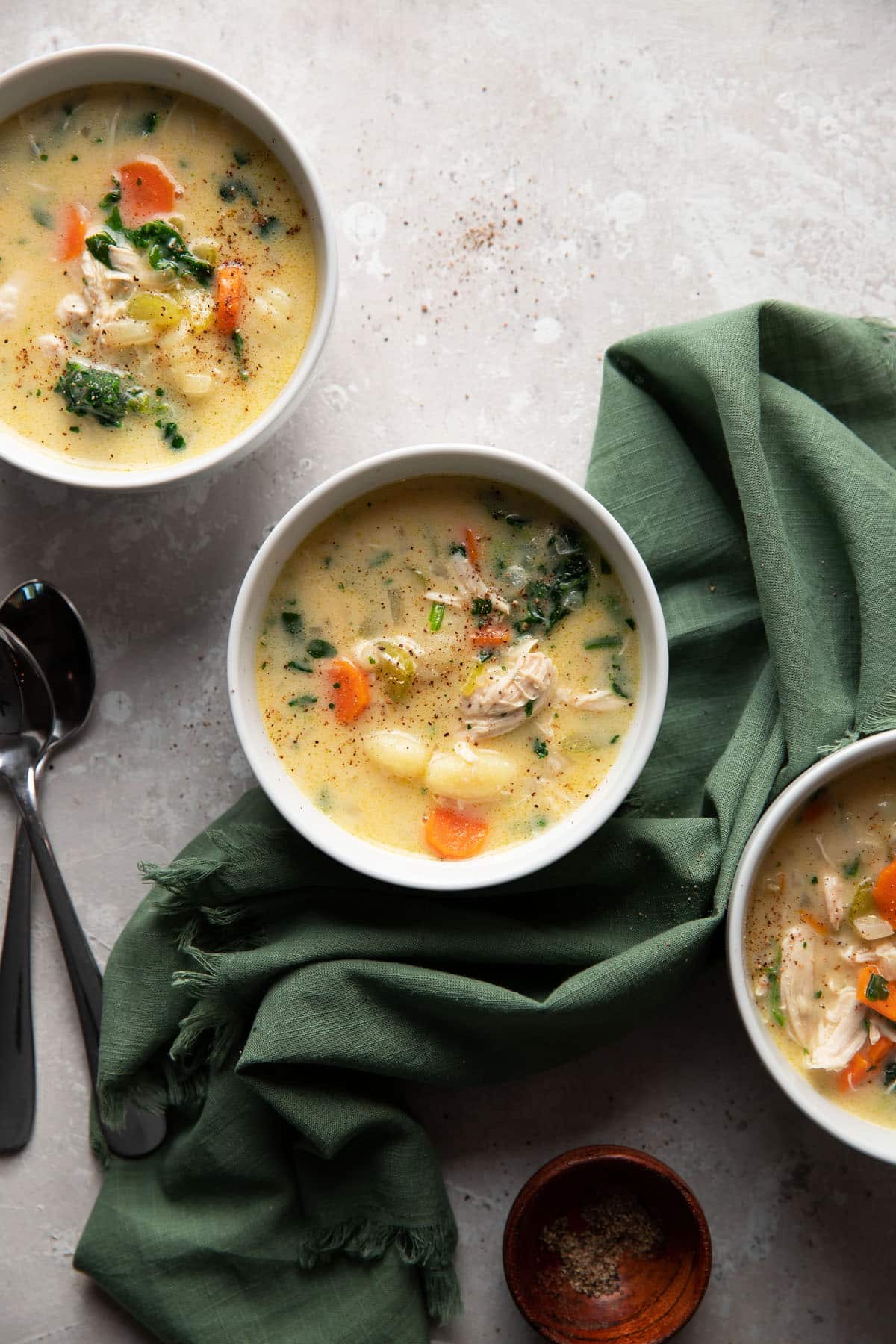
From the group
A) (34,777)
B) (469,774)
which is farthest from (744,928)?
(34,777)

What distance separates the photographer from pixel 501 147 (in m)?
2.59

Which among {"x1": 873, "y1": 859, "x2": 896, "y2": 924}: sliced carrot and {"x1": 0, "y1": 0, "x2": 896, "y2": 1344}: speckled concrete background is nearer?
{"x1": 873, "y1": 859, "x2": 896, "y2": 924}: sliced carrot

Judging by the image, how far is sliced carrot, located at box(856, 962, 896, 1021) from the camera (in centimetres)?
220

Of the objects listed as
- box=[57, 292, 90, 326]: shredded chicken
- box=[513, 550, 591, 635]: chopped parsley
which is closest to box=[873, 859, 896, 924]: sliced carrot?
box=[513, 550, 591, 635]: chopped parsley

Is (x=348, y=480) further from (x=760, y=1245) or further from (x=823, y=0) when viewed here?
(x=760, y=1245)

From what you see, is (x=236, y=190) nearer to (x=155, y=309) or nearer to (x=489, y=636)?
(x=155, y=309)

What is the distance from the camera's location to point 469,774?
2.20 m

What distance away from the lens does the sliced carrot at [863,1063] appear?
225 centimetres

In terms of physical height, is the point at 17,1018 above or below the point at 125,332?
below

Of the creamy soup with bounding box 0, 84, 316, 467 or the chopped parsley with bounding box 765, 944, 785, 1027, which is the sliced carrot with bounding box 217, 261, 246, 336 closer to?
the creamy soup with bounding box 0, 84, 316, 467

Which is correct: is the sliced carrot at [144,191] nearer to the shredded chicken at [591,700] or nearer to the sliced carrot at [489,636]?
the sliced carrot at [489,636]

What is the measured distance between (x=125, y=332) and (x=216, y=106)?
0.53m

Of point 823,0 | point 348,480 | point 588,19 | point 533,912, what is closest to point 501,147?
point 588,19

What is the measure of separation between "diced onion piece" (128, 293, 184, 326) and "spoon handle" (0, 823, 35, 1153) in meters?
1.21
